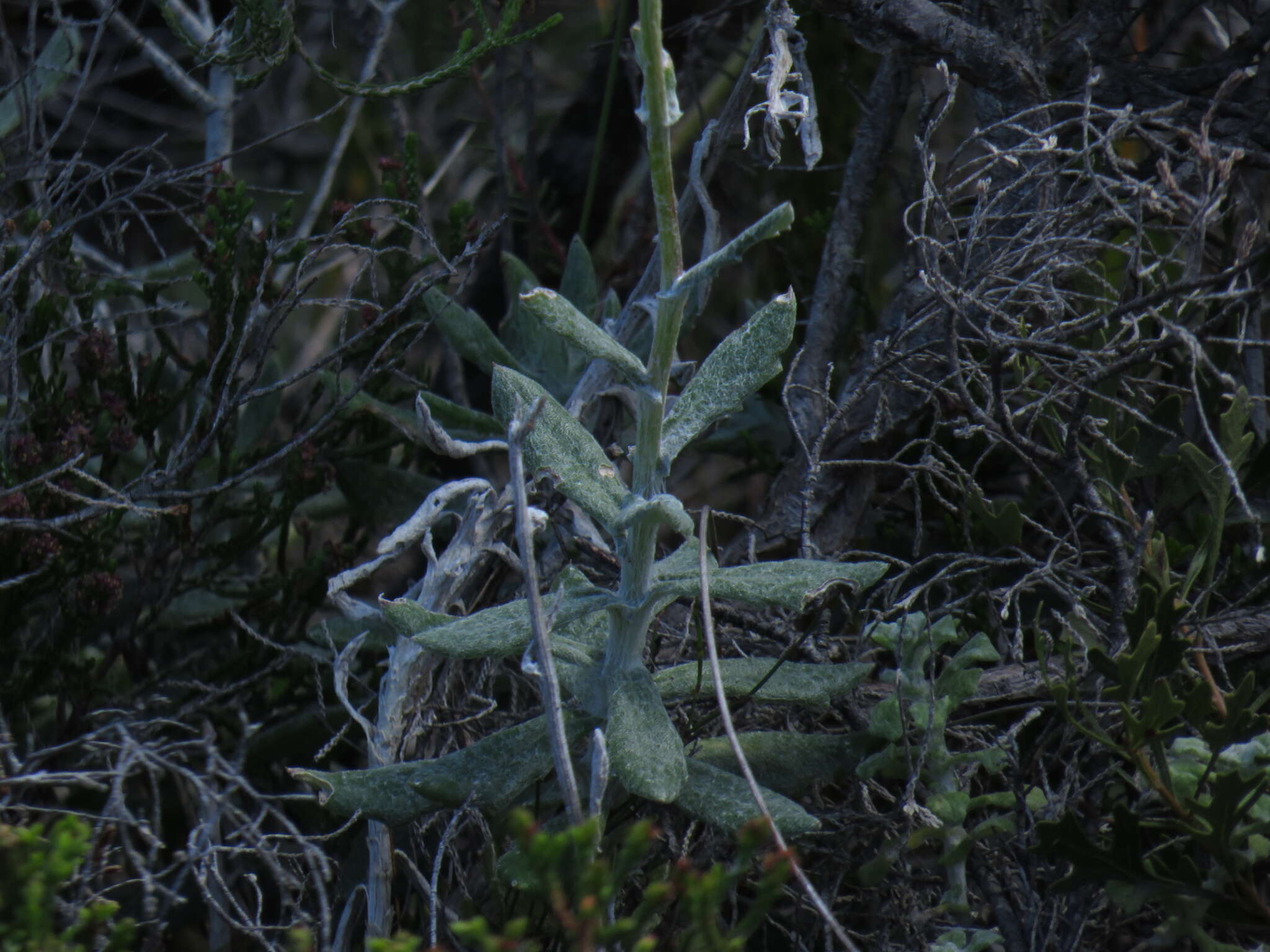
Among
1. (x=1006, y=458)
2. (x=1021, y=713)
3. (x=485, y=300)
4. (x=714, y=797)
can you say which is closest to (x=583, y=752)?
(x=714, y=797)

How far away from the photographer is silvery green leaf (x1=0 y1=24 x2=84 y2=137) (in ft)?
5.60

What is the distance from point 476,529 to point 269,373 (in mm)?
857

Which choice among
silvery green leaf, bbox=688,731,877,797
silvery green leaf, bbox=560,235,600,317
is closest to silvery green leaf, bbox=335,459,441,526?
silvery green leaf, bbox=560,235,600,317

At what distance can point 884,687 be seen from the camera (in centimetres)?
129

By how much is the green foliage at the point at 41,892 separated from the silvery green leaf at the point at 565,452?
1.53ft

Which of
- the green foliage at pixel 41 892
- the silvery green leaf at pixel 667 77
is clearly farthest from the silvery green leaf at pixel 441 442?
the green foliage at pixel 41 892

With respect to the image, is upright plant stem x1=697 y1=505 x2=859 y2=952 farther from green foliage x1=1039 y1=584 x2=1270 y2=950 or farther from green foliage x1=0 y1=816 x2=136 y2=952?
green foliage x1=0 y1=816 x2=136 y2=952

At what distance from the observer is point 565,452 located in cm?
110

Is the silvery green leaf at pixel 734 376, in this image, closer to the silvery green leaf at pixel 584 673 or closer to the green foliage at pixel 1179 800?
the silvery green leaf at pixel 584 673

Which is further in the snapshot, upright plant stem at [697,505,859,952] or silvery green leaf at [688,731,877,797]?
silvery green leaf at [688,731,877,797]

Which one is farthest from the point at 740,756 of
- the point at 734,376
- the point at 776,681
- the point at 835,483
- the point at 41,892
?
the point at 835,483

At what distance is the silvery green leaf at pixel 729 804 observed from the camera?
0.97m

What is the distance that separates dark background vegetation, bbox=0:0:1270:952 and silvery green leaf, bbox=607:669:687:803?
5.8 inches

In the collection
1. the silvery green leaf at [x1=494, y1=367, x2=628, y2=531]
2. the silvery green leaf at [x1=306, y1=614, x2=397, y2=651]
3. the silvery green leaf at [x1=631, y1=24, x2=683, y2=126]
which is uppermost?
the silvery green leaf at [x1=631, y1=24, x2=683, y2=126]
